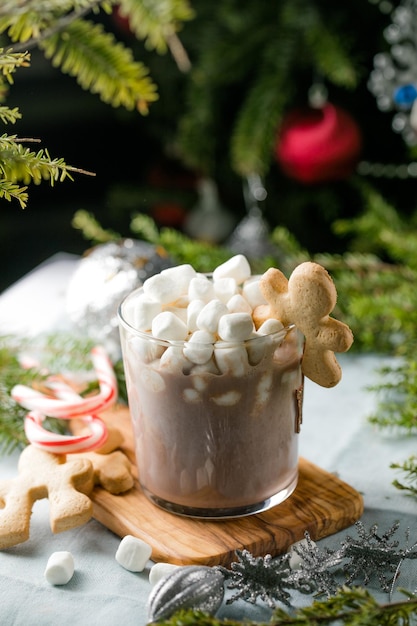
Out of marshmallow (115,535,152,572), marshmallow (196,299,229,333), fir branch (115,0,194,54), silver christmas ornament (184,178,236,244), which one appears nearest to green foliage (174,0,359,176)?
silver christmas ornament (184,178,236,244)

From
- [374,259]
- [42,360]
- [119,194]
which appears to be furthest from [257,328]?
[119,194]

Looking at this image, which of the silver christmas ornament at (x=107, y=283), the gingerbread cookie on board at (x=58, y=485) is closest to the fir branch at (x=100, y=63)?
the silver christmas ornament at (x=107, y=283)

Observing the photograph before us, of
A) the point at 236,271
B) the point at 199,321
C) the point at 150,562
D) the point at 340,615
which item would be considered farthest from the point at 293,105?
the point at 340,615

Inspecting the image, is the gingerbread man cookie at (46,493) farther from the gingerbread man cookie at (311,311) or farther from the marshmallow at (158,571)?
the gingerbread man cookie at (311,311)

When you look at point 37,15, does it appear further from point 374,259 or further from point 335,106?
point 335,106

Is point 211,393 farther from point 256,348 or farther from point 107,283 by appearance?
point 107,283

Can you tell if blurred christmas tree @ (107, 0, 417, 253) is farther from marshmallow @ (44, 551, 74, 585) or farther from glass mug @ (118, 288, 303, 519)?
marshmallow @ (44, 551, 74, 585)

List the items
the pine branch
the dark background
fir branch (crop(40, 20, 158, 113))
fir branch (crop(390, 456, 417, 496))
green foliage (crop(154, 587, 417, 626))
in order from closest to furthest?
green foliage (crop(154, 587, 417, 626)) → fir branch (crop(390, 456, 417, 496)) → fir branch (crop(40, 20, 158, 113)) → the pine branch → the dark background

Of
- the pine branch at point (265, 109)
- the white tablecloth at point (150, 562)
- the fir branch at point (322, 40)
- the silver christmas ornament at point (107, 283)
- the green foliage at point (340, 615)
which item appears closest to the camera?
the green foliage at point (340, 615)
